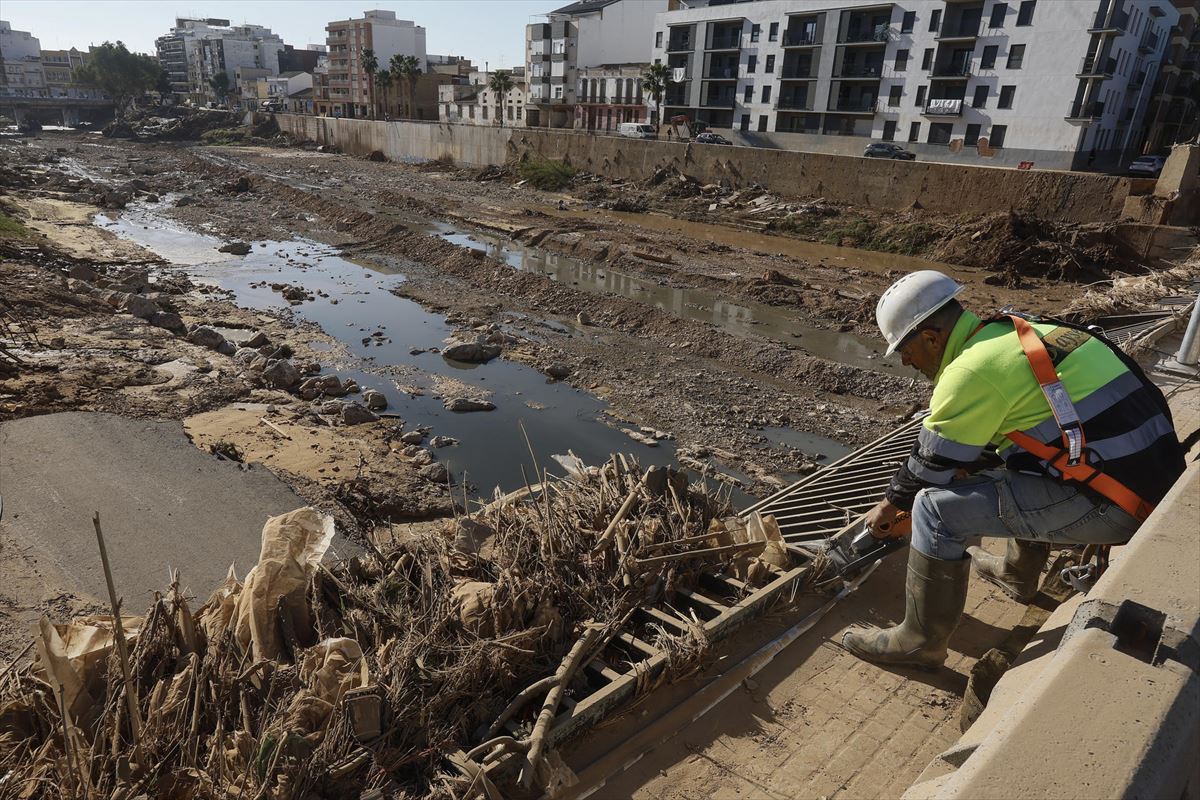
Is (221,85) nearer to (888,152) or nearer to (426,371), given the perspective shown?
(888,152)

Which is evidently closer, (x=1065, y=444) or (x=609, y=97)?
(x=1065, y=444)

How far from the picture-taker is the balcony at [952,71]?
1492 inches

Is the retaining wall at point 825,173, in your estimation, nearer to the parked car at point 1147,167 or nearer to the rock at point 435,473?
the parked car at point 1147,167

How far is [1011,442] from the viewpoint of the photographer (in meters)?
3.26

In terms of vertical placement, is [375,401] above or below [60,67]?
below

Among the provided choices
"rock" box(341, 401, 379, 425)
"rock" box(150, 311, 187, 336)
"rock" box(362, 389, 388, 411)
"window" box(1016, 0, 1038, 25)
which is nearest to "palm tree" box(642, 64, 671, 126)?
"window" box(1016, 0, 1038, 25)

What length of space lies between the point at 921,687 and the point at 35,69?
168m

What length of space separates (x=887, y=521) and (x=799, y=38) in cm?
4972

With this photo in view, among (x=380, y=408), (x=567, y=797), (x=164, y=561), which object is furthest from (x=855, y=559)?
(x=380, y=408)

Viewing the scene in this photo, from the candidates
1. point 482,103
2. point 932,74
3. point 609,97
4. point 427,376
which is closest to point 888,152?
point 932,74

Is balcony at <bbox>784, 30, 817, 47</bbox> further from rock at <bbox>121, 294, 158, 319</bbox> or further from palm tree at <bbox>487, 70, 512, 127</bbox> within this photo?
rock at <bbox>121, 294, 158, 319</bbox>

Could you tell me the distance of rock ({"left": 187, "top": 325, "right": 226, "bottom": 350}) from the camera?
13.0m

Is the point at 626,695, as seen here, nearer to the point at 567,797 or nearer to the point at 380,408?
the point at 567,797

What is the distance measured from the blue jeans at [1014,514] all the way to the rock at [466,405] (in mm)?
8435
